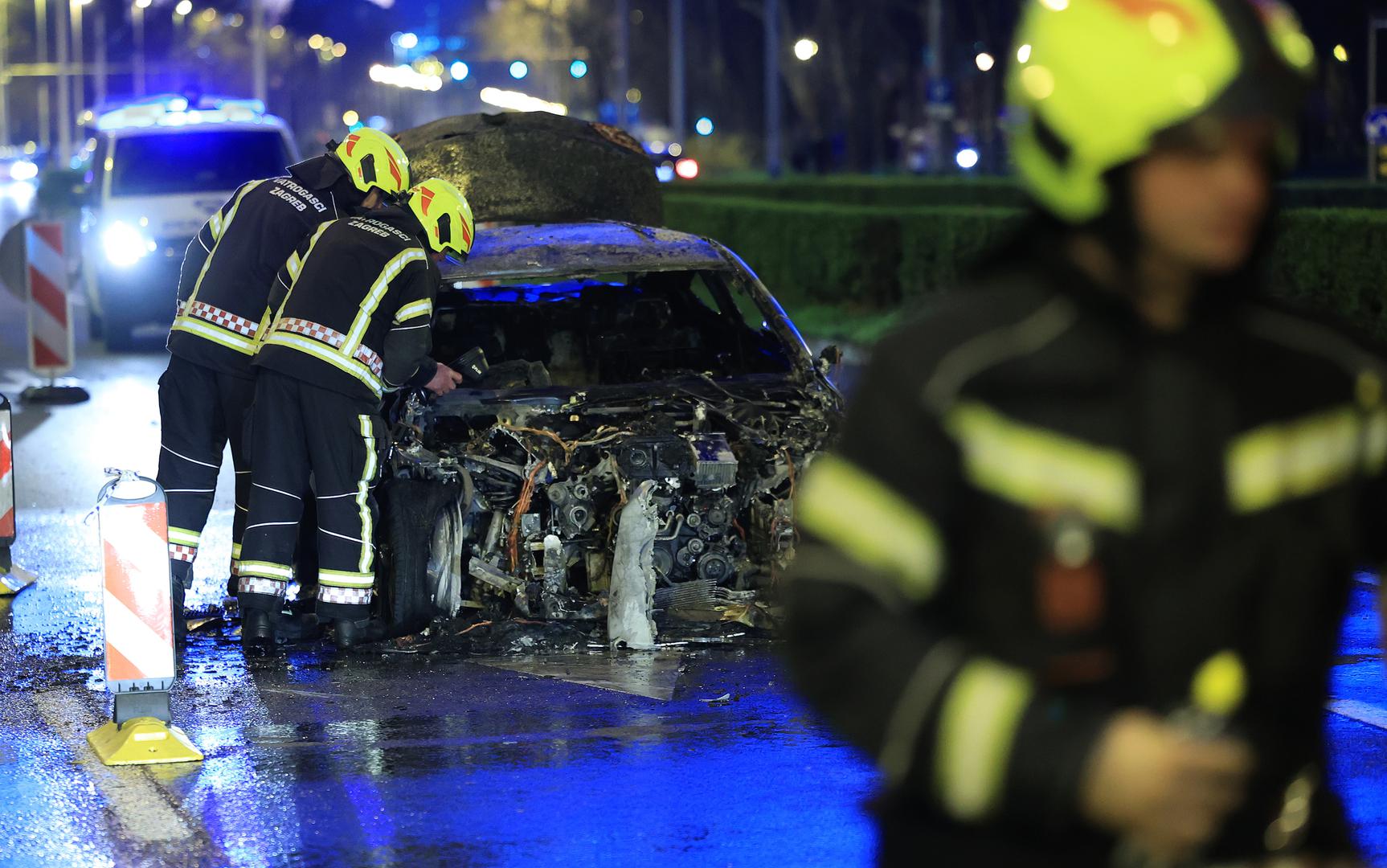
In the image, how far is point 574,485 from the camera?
743 centimetres

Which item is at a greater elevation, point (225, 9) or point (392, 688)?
point (225, 9)

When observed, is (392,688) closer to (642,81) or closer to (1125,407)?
(1125,407)

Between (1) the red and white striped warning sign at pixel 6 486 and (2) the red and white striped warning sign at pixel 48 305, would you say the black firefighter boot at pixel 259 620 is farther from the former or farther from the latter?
(2) the red and white striped warning sign at pixel 48 305

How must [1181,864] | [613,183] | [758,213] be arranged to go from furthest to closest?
[758,213], [613,183], [1181,864]

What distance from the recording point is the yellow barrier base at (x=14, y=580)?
8766mm

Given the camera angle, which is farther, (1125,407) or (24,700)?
(24,700)

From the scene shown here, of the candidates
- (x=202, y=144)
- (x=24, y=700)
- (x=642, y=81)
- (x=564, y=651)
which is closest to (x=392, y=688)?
(x=564, y=651)

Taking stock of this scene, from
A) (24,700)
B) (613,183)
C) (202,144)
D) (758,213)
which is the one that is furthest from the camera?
(758,213)

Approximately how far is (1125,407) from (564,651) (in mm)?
5697

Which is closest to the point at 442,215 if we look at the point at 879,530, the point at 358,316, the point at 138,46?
the point at 358,316

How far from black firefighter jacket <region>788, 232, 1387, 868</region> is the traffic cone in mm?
7542

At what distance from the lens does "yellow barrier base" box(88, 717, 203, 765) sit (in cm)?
611

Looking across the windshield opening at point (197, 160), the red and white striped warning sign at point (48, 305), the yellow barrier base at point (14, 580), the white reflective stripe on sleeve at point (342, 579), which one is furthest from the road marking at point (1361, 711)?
the windshield opening at point (197, 160)

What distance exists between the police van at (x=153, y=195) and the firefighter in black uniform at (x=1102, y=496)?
16863 mm
